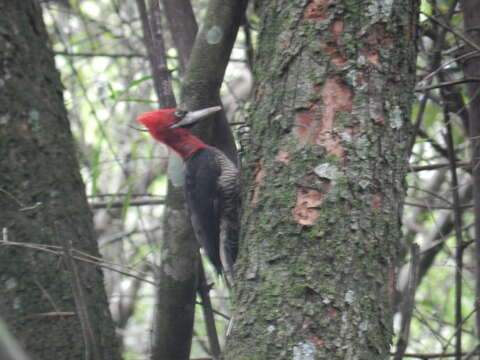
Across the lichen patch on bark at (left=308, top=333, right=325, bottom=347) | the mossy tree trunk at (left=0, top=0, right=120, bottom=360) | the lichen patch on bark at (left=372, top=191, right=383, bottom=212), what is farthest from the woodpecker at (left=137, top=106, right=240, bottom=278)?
the lichen patch on bark at (left=308, top=333, right=325, bottom=347)

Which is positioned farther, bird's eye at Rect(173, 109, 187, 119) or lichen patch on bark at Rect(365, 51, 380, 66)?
bird's eye at Rect(173, 109, 187, 119)

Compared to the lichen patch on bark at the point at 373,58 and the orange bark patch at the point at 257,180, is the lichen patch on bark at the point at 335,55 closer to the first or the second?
the lichen patch on bark at the point at 373,58

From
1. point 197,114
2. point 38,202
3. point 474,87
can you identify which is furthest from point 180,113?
point 474,87

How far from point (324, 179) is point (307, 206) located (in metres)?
0.09

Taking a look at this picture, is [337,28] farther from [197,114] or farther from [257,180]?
[197,114]

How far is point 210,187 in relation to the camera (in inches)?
114

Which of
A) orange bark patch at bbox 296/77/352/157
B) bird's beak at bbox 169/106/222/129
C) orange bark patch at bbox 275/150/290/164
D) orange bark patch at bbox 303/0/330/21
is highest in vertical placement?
orange bark patch at bbox 303/0/330/21

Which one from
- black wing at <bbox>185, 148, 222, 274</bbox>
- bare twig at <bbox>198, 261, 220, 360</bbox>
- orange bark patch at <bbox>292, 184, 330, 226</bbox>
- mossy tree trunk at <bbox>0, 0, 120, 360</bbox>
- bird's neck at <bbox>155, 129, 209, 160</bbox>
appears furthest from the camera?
bird's neck at <bbox>155, 129, 209, 160</bbox>

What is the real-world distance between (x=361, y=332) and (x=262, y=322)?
246mm

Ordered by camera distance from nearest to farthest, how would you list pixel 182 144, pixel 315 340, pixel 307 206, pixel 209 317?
pixel 315 340, pixel 307 206, pixel 209 317, pixel 182 144

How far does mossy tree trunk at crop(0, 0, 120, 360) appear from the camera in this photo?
1.85m

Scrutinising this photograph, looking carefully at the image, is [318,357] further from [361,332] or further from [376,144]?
[376,144]

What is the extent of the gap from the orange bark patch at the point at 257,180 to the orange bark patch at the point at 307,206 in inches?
5.7

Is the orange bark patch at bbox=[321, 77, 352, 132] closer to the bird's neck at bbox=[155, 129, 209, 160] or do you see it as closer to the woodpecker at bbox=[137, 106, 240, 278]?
the woodpecker at bbox=[137, 106, 240, 278]
